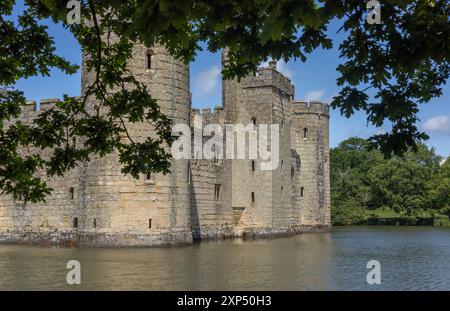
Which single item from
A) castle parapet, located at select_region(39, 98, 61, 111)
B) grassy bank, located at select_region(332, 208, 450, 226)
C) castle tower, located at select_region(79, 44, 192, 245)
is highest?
castle parapet, located at select_region(39, 98, 61, 111)

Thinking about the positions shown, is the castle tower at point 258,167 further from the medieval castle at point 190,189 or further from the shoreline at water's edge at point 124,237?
the shoreline at water's edge at point 124,237

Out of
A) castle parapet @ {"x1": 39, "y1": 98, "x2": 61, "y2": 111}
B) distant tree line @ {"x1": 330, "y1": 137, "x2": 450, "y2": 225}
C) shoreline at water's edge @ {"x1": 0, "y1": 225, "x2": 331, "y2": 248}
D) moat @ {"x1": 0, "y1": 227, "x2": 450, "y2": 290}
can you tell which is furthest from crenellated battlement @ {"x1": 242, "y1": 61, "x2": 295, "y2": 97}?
distant tree line @ {"x1": 330, "y1": 137, "x2": 450, "y2": 225}

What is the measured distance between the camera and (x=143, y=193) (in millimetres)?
23594

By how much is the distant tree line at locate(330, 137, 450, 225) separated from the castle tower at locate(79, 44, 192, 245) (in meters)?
37.9

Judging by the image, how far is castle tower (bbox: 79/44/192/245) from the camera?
23.4 m

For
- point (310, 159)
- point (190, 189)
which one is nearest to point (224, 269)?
point (190, 189)

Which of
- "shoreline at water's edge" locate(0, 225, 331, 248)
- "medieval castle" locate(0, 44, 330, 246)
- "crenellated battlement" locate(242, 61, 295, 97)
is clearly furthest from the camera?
"crenellated battlement" locate(242, 61, 295, 97)

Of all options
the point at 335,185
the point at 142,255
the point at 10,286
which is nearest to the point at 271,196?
the point at 142,255

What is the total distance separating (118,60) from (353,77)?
596 centimetres

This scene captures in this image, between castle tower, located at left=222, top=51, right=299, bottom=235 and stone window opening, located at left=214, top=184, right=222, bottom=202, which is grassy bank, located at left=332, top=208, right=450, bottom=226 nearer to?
castle tower, located at left=222, top=51, right=299, bottom=235

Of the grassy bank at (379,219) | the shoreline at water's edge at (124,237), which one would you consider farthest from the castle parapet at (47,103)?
the grassy bank at (379,219)

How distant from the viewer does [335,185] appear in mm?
71625

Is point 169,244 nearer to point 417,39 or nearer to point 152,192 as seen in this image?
point 152,192

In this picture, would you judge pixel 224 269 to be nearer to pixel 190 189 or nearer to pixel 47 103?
pixel 190 189
